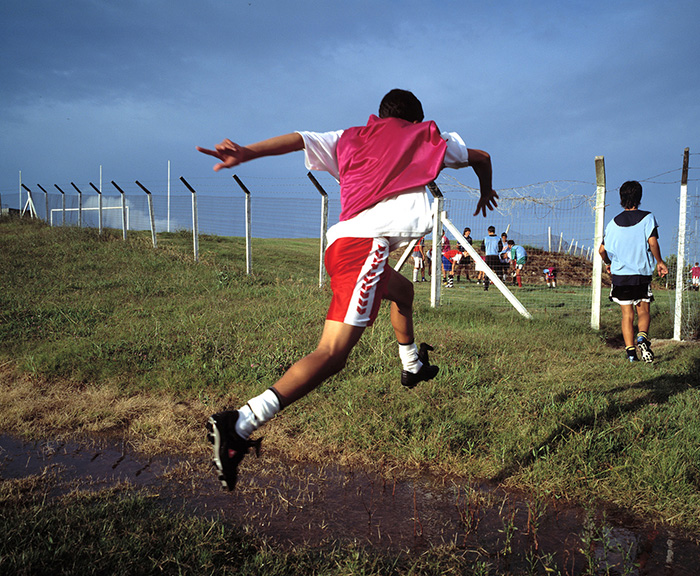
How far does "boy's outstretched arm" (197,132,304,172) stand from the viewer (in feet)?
8.73

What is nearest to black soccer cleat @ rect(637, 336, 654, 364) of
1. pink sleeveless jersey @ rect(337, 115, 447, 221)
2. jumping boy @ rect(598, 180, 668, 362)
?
jumping boy @ rect(598, 180, 668, 362)

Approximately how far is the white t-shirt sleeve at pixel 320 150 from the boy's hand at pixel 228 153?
1.10 feet

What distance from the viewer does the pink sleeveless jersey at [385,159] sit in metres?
2.72

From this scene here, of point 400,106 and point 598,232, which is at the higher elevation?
point 400,106

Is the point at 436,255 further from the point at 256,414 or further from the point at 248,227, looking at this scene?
the point at 256,414

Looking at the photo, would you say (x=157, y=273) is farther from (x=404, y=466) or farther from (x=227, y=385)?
(x=404, y=466)

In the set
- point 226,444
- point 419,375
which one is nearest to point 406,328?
point 419,375

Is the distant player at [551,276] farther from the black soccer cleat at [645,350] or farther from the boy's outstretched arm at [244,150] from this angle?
the boy's outstretched arm at [244,150]

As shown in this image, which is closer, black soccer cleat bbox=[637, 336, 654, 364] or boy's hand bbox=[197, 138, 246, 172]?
boy's hand bbox=[197, 138, 246, 172]

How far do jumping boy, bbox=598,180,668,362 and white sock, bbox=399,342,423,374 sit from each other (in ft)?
13.1

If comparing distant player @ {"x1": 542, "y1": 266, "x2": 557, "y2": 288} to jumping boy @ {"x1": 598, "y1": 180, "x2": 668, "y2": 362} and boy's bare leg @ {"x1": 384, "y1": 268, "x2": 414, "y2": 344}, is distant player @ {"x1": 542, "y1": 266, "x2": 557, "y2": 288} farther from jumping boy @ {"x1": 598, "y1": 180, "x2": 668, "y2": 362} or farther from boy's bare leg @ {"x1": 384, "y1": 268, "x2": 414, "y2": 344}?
boy's bare leg @ {"x1": 384, "y1": 268, "x2": 414, "y2": 344}

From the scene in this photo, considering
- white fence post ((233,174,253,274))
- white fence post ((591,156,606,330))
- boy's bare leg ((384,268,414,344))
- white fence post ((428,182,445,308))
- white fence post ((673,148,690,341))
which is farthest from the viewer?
white fence post ((233,174,253,274))

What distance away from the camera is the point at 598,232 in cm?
921

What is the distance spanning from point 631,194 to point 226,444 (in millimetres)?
5809
